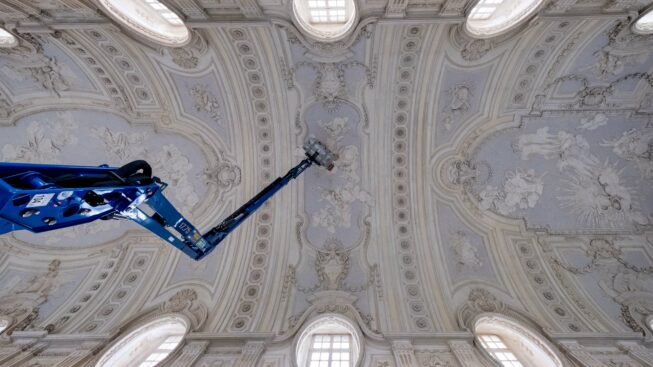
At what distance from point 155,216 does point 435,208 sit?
32.2 ft

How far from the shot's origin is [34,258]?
11.3 metres

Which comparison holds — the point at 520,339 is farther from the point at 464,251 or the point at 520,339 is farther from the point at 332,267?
the point at 332,267

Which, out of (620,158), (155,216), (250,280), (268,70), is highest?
(268,70)

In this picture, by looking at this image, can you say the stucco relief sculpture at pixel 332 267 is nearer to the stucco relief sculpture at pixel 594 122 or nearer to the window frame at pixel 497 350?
the window frame at pixel 497 350

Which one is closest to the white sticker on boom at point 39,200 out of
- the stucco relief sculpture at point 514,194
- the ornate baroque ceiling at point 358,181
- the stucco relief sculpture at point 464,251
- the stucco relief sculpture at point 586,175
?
the ornate baroque ceiling at point 358,181

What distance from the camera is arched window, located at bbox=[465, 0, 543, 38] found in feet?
27.5

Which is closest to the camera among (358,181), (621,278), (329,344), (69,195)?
(69,195)

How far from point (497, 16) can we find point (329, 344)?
12.1 metres

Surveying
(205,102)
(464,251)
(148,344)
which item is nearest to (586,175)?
(464,251)

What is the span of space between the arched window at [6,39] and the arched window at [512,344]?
17028 mm

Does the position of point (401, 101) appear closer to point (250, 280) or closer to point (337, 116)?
point (337, 116)

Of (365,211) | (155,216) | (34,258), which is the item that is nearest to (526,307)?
(365,211)

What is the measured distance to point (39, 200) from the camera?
12.0 feet

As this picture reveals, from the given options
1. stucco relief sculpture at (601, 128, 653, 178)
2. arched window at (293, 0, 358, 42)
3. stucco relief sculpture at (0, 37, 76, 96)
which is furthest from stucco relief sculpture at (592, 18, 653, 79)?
stucco relief sculpture at (0, 37, 76, 96)
